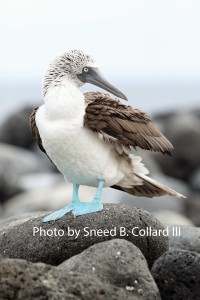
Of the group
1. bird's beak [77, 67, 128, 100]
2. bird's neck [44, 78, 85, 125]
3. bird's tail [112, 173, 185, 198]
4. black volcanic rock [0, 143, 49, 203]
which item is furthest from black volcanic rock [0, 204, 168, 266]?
black volcanic rock [0, 143, 49, 203]

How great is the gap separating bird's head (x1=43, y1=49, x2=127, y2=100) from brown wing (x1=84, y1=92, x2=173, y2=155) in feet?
0.49

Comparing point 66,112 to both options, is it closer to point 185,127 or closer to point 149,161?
point 149,161

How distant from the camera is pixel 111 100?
7.24 metres

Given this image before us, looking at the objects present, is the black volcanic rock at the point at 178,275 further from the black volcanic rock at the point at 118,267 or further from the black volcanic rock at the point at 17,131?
the black volcanic rock at the point at 17,131

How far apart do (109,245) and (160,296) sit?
0.57 m

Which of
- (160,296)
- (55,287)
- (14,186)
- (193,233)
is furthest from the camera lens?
(14,186)

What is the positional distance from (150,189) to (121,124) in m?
0.91

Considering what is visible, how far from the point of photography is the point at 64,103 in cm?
691

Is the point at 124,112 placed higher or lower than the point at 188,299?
higher

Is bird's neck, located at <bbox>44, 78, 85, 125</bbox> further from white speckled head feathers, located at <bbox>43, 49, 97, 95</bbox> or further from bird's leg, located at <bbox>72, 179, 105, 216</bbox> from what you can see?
bird's leg, located at <bbox>72, 179, 105, 216</bbox>

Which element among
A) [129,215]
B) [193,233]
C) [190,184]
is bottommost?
[190,184]

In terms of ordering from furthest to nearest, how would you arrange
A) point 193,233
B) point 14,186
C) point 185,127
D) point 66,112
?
point 185,127, point 14,186, point 193,233, point 66,112

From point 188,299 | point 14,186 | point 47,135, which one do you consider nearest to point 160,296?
point 188,299

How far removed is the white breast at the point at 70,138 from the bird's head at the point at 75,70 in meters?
0.11
